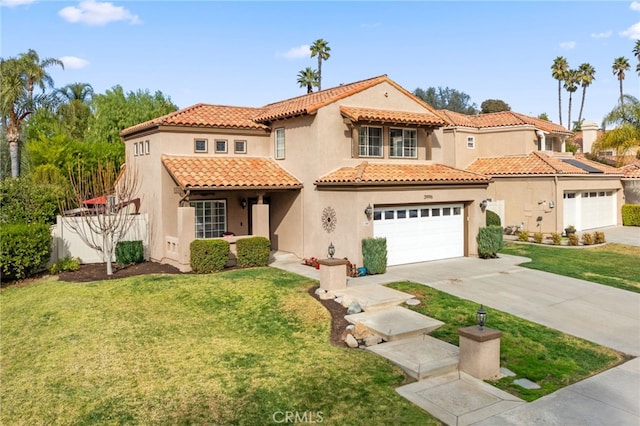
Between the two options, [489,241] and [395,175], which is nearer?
[395,175]

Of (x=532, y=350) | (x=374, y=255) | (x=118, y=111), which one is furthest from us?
(x=118, y=111)

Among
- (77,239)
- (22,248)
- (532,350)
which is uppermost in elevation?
(77,239)

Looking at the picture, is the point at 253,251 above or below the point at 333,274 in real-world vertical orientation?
above

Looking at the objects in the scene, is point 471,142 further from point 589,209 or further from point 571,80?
point 571,80

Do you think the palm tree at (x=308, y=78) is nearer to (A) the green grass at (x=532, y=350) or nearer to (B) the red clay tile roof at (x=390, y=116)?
(B) the red clay tile roof at (x=390, y=116)

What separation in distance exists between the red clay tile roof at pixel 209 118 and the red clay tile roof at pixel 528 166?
619 inches

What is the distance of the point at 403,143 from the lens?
70.7 feet

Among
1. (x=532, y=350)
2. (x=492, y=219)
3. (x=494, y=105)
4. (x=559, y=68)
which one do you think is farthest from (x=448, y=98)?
(x=532, y=350)

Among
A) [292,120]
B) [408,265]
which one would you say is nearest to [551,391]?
[408,265]

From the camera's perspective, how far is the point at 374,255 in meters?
17.2

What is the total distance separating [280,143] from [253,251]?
5.74 meters

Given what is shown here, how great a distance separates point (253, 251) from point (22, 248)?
26.9 feet

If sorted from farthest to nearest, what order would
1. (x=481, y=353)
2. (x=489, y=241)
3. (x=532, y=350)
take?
(x=489, y=241), (x=532, y=350), (x=481, y=353)

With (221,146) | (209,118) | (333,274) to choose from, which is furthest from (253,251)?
(209,118)
